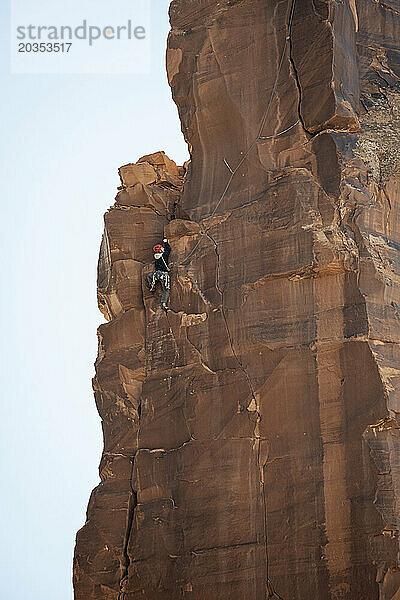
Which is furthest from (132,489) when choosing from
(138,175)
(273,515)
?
(138,175)

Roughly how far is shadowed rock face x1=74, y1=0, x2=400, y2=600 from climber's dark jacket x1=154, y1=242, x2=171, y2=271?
23 centimetres

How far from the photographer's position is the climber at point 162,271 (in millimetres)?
21438

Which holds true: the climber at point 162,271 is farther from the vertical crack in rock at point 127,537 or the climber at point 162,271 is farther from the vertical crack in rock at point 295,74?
the vertical crack in rock at point 295,74

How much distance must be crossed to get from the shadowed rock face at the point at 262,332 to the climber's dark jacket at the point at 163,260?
0.23 m

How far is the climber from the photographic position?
2144cm

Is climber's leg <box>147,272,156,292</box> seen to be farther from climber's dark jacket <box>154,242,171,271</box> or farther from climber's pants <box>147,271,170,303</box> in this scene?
climber's dark jacket <box>154,242,171,271</box>

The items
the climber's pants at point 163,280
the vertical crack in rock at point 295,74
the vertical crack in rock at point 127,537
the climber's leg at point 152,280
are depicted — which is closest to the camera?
the vertical crack in rock at point 295,74

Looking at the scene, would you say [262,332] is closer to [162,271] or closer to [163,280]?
[163,280]

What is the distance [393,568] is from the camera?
17.3 m

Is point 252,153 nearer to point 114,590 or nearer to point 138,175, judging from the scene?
point 138,175

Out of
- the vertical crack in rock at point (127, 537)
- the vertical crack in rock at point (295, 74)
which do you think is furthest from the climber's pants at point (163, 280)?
the vertical crack in rock at point (295, 74)

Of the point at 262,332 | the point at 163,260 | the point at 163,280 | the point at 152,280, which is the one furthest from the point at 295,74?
the point at 262,332

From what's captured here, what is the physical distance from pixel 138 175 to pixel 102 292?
8.98 feet

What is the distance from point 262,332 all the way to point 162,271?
2954 millimetres
